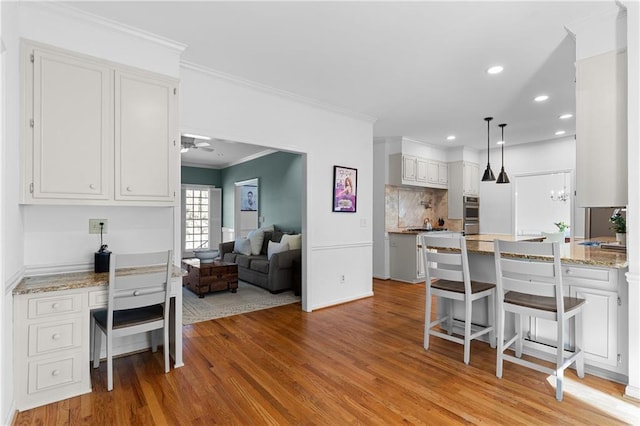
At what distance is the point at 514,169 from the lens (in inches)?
279

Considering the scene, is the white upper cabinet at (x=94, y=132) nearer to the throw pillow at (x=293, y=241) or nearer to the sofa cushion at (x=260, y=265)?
the sofa cushion at (x=260, y=265)

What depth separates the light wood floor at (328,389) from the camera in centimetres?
206

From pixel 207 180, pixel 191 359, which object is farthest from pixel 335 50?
pixel 207 180

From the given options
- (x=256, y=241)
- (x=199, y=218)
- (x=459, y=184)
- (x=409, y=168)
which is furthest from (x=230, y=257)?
(x=459, y=184)

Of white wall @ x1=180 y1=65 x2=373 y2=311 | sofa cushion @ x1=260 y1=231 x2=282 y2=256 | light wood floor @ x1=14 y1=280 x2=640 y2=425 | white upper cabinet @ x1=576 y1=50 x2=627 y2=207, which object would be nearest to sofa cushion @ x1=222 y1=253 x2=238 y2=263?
sofa cushion @ x1=260 y1=231 x2=282 y2=256

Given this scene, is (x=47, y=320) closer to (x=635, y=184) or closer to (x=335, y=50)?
(x=335, y=50)

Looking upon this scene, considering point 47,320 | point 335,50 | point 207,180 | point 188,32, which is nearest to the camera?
point 47,320

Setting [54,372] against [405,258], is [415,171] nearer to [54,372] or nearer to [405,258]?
[405,258]

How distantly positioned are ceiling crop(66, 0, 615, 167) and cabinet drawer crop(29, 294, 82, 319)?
82.5 inches

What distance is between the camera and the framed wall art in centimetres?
461

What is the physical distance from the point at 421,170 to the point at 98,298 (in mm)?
5925

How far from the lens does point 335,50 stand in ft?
9.89

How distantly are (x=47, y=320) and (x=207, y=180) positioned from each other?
7.27 m

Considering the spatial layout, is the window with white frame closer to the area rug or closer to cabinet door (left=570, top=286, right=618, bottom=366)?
the area rug
